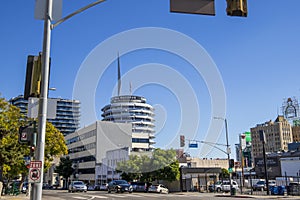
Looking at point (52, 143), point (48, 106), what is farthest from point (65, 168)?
point (48, 106)

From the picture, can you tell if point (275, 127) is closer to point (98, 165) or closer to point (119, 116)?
point (119, 116)

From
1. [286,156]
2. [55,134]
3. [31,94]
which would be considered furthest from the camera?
[286,156]

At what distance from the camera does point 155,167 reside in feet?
191

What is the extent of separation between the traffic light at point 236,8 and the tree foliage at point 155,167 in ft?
159

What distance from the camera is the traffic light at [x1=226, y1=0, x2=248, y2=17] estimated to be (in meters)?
8.73

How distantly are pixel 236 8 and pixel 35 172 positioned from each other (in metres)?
6.50

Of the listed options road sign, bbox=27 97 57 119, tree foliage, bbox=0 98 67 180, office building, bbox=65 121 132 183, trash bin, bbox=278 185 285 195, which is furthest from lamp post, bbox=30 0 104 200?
office building, bbox=65 121 132 183

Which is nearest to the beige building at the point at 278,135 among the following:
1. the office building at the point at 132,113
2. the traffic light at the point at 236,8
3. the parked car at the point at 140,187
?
the office building at the point at 132,113

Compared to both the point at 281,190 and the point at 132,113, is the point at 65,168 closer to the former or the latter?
the point at 132,113

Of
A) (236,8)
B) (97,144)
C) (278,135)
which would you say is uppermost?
(278,135)

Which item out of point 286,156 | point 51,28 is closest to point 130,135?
point 286,156

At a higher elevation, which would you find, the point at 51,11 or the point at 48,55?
the point at 51,11

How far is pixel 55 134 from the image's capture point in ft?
144

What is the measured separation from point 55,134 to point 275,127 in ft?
514
